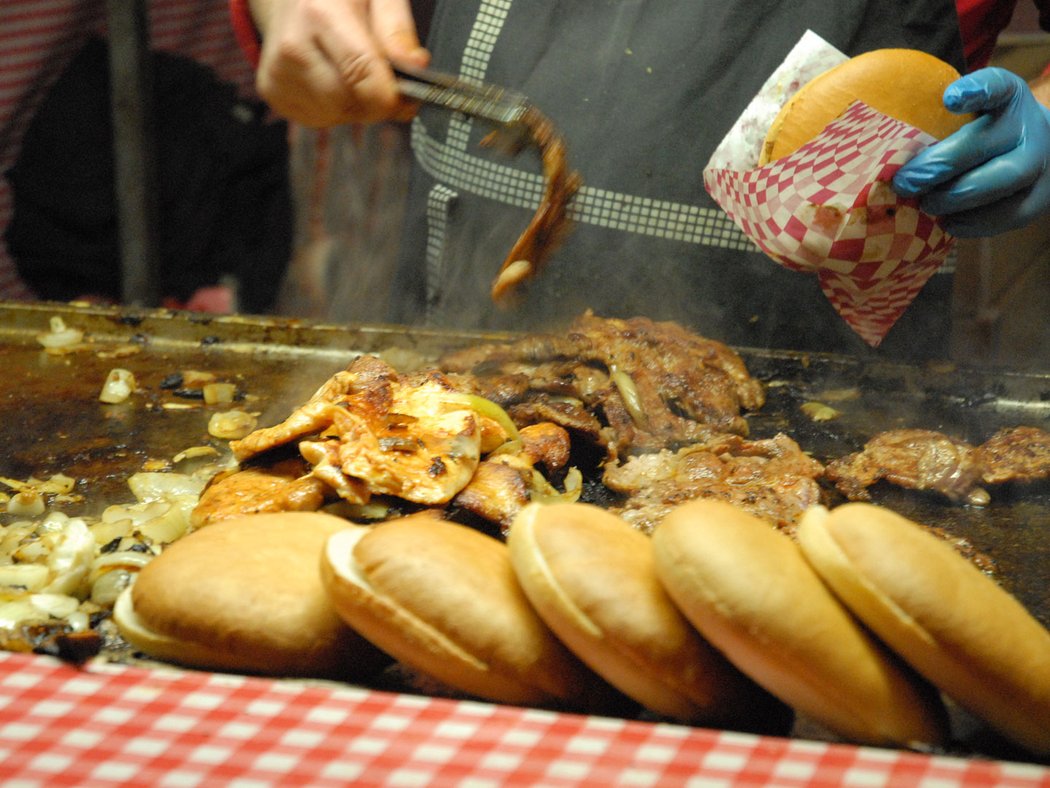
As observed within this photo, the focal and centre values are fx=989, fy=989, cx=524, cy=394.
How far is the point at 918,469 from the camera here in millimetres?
2891

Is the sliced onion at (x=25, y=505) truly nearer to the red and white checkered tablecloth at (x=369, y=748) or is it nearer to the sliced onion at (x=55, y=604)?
the sliced onion at (x=55, y=604)

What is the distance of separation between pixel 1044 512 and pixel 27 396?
10.7 feet

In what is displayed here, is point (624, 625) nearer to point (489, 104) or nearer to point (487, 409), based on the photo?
point (487, 409)

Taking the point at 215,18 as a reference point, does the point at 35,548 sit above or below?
below

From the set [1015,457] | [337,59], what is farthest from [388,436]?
[1015,457]

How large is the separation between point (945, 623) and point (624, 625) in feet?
1.66

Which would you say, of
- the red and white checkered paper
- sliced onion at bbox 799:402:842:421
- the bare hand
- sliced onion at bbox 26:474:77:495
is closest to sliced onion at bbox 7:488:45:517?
sliced onion at bbox 26:474:77:495

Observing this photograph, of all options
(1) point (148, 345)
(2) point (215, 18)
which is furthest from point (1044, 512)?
(2) point (215, 18)

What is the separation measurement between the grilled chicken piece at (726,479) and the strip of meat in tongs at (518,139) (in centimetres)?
72

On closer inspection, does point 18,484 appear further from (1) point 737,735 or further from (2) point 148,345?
(1) point 737,735

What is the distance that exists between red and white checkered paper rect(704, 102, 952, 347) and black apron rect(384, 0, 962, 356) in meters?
0.71

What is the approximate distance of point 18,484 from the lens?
2766 mm

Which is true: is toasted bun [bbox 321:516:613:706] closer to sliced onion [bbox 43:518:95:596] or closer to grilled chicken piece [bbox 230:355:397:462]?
sliced onion [bbox 43:518:95:596]

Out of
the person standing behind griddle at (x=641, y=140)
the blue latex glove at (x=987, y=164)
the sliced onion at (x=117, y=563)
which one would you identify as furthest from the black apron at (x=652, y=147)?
the sliced onion at (x=117, y=563)
